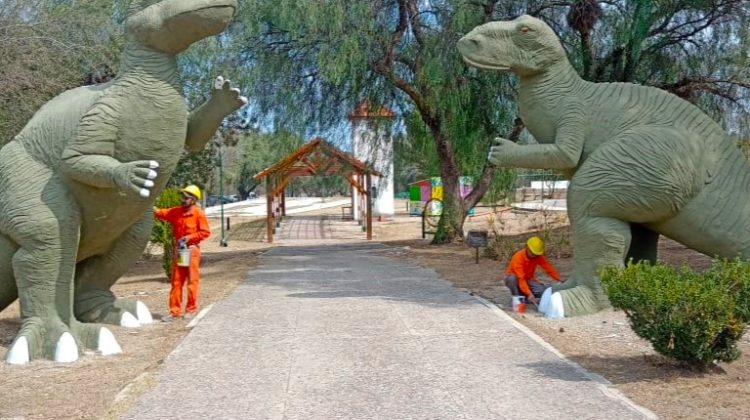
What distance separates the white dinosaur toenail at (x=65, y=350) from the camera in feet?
18.8

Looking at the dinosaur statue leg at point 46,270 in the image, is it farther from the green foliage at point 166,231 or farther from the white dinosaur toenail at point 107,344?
the green foliage at point 166,231

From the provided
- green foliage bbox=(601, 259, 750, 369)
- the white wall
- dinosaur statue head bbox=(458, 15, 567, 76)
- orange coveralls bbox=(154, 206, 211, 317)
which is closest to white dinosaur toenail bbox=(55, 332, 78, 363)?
orange coveralls bbox=(154, 206, 211, 317)

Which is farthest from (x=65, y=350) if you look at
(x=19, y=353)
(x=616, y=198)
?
(x=616, y=198)

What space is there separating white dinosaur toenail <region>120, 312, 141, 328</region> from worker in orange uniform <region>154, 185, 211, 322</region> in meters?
0.49

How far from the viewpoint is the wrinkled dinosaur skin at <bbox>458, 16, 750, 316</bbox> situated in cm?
712

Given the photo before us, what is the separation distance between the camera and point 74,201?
6035 millimetres

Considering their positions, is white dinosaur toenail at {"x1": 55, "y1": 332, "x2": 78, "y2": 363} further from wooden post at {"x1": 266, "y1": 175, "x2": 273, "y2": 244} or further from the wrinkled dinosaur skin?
wooden post at {"x1": 266, "y1": 175, "x2": 273, "y2": 244}

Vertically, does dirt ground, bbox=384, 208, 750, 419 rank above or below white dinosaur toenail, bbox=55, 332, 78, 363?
below

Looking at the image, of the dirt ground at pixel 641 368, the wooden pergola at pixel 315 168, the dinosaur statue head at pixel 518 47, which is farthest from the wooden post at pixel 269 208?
the dinosaur statue head at pixel 518 47

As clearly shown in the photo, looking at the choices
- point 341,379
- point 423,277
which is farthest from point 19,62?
point 341,379

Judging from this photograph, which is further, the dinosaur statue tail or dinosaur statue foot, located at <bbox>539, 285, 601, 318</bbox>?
dinosaur statue foot, located at <bbox>539, 285, 601, 318</bbox>

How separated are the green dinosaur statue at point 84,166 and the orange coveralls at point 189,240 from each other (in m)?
1.37

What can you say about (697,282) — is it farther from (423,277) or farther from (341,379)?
(423,277)

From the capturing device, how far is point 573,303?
730cm
